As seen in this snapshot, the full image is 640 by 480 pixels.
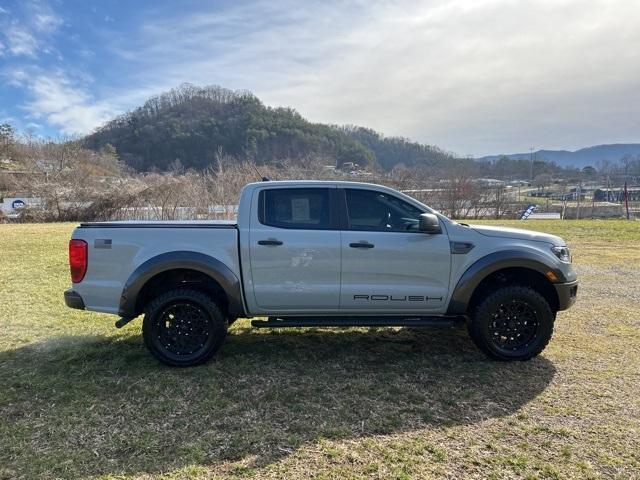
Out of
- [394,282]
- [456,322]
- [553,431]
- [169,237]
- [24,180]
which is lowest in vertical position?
[553,431]

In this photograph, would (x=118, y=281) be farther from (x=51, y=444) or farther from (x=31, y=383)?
(x=51, y=444)

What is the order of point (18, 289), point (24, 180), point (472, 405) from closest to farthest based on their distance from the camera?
point (472, 405) → point (18, 289) → point (24, 180)

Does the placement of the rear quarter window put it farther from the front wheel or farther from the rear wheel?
the front wheel

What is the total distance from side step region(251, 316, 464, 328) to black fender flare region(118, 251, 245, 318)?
0.47 metres

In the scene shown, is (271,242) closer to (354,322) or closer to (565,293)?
(354,322)

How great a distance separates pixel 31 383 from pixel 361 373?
3115 mm

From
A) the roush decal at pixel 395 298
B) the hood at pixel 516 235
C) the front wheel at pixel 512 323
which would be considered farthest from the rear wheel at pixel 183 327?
the hood at pixel 516 235

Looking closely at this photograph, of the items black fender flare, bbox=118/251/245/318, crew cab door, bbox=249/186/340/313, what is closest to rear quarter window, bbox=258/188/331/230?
crew cab door, bbox=249/186/340/313

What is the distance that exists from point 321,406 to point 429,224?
1.95 meters

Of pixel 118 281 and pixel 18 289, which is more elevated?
pixel 118 281

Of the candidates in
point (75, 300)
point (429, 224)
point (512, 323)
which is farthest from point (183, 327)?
point (512, 323)

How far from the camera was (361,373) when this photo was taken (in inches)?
166

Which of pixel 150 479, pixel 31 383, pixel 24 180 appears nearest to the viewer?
pixel 150 479

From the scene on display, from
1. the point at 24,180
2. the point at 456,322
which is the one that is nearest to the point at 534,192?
the point at 456,322
